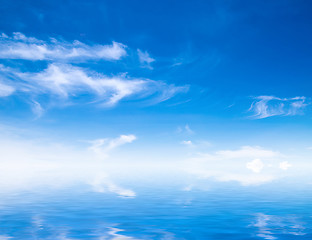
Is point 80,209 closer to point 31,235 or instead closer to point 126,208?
point 126,208

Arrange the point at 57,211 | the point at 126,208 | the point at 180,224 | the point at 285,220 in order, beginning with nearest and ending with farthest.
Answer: the point at 180,224 < the point at 285,220 < the point at 57,211 < the point at 126,208

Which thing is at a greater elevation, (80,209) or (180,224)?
(80,209)

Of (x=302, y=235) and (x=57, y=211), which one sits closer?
(x=302, y=235)

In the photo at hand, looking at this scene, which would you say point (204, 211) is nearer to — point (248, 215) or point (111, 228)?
point (248, 215)

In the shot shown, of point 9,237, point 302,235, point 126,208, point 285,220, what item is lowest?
point 9,237

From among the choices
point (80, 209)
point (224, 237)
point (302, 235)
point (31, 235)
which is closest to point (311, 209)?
point (302, 235)

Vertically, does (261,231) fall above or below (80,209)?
below

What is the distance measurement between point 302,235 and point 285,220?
15.6 ft

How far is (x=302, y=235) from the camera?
17250 millimetres

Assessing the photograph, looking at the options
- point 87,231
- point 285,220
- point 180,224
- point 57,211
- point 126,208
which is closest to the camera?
point 87,231

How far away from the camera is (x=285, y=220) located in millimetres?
21734

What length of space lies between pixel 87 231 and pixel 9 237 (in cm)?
552

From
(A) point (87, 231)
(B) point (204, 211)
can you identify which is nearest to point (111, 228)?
(A) point (87, 231)

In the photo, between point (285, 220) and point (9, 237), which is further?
point (285, 220)
